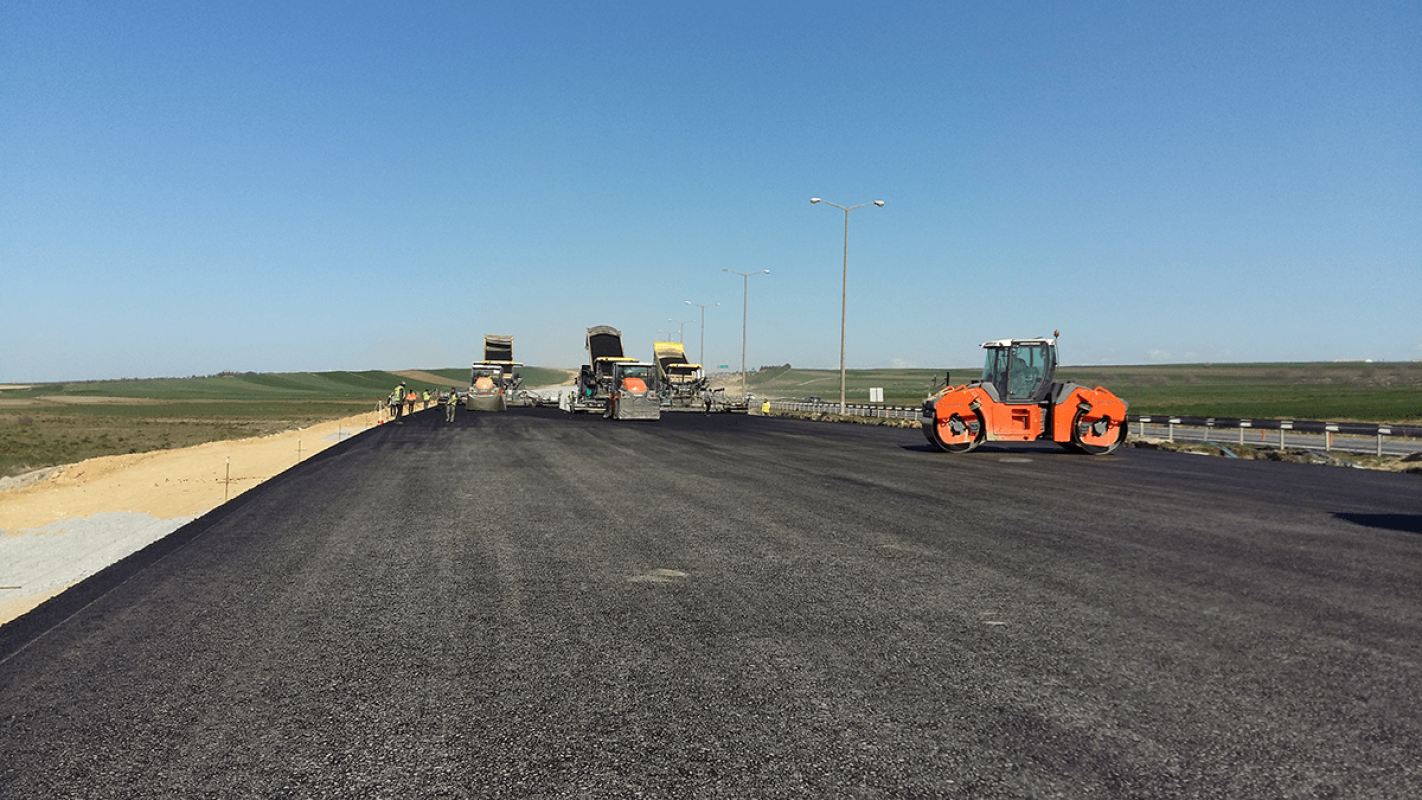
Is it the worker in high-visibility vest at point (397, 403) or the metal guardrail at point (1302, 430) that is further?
the worker in high-visibility vest at point (397, 403)

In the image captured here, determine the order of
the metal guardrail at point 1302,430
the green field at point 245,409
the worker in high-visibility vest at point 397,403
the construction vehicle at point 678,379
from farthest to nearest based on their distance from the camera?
the construction vehicle at point 678,379 < the worker in high-visibility vest at point 397,403 < the green field at point 245,409 < the metal guardrail at point 1302,430

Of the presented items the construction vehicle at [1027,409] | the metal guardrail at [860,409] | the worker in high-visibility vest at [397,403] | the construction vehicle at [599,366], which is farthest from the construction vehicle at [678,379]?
the construction vehicle at [1027,409]

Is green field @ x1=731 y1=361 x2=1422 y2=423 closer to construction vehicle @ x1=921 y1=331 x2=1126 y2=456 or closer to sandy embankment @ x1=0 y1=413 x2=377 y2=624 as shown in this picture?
construction vehicle @ x1=921 y1=331 x2=1126 y2=456

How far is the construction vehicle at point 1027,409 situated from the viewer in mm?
21062

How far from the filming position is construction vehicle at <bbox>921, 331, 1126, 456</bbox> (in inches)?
829

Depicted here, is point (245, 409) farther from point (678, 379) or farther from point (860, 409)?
point (860, 409)

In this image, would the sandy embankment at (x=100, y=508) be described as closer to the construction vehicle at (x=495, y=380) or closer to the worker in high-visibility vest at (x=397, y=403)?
the worker in high-visibility vest at (x=397, y=403)

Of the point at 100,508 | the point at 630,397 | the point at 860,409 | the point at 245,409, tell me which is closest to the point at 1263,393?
the point at 860,409

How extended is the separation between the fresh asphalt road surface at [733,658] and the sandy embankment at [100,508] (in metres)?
0.91

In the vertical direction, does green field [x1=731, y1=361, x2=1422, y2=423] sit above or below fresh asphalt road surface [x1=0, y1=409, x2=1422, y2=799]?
above

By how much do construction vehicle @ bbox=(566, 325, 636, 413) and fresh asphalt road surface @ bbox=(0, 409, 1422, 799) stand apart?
34655mm

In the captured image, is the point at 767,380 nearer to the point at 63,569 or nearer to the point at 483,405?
the point at 483,405

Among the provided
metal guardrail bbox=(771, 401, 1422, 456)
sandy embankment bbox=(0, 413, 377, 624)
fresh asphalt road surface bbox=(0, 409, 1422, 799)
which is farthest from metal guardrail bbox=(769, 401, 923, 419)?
fresh asphalt road surface bbox=(0, 409, 1422, 799)

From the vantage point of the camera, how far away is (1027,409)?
21188 mm
